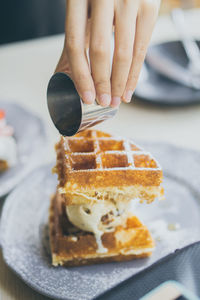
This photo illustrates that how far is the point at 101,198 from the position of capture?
3.52 feet

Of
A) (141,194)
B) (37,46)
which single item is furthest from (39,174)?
(37,46)

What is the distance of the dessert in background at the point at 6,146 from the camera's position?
5.25 ft

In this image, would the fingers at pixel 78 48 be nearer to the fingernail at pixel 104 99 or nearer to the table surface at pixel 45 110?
the fingernail at pixel 104 99

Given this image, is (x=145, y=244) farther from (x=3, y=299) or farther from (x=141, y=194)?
(x=3, y=299)

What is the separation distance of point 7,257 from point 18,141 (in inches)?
30.2

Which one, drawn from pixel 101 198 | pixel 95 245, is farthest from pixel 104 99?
pixel 95 245

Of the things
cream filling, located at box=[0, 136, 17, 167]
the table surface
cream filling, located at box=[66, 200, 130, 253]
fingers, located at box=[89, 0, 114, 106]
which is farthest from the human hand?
cream filling, located at box=[0, 136, 17, 167]

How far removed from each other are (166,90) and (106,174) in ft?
→ 3.38

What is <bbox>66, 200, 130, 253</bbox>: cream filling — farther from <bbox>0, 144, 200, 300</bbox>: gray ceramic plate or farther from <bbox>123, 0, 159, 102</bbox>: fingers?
<bbox>123, 0, 159, 102</bbox>: fingers

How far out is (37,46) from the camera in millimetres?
2576

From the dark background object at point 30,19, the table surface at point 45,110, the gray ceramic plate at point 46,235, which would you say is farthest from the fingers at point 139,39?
the dark background object at point 30,19

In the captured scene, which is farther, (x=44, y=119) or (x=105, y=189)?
(x=44, y=119)

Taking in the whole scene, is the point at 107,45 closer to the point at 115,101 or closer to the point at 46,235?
the point at 115,101

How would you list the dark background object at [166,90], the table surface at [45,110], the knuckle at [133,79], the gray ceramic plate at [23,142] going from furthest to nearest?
the dark background object at [166,90]
the gray ceramic plate at [23,142]
the table surface at [45,110]
the knuckle at [133,79]
